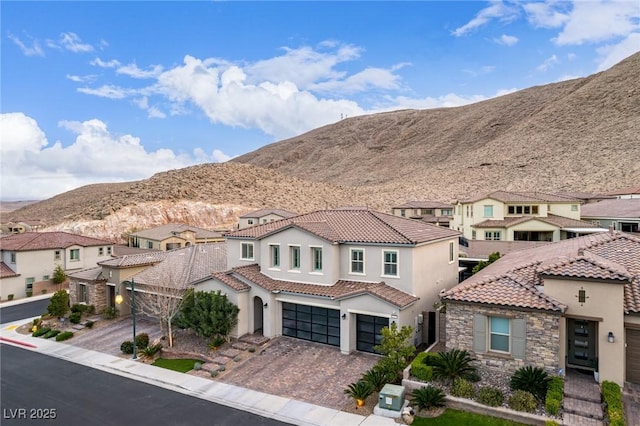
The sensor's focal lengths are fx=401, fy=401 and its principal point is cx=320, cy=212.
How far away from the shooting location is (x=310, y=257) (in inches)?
894

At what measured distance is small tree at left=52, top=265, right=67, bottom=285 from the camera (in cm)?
4012

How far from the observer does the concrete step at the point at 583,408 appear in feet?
43.1

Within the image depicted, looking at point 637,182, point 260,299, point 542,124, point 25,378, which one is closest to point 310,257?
point 260,299

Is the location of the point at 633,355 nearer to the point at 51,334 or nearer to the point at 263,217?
Result: the point at 51,334

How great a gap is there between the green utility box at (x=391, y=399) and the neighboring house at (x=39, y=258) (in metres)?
38.3

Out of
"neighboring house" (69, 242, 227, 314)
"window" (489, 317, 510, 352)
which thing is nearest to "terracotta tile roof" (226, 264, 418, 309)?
"window" (489, 317, 510, 352)

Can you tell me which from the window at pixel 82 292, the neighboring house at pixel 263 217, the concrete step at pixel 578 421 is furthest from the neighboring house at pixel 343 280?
the neighboring house at pixel 263 217

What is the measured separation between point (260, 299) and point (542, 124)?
121 meters

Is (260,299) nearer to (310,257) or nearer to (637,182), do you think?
(310,257)

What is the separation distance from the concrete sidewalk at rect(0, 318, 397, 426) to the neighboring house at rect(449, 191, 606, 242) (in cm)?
3324

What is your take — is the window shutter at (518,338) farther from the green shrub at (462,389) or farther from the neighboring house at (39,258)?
the neighboring house at (39,258)

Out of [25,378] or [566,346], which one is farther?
[25,378]

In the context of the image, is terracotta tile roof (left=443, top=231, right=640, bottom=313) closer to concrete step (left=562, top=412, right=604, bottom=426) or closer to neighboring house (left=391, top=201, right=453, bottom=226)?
concrete step (left=562, top=412, right=604, bottom=426)

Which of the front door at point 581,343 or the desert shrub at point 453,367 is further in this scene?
the desert shrub at point 453,367
